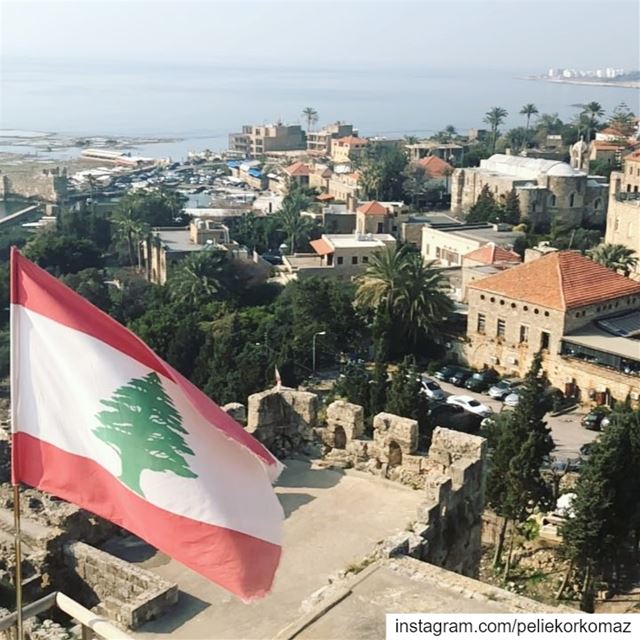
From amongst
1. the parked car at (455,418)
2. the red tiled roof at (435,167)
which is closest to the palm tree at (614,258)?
the parked car at (455,418)

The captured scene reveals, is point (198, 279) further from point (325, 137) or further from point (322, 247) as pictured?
point (325, 137)

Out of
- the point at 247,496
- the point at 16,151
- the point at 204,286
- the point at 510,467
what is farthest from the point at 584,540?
the point at 16,151

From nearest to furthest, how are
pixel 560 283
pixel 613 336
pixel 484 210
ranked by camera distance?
pixel 613 336 → pixel 560 283 → pixel 484 210

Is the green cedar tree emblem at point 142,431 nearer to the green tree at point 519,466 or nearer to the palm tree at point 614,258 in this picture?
the green tree at point 519,466

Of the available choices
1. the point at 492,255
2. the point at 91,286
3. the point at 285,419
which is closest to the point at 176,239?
the point at 91,286

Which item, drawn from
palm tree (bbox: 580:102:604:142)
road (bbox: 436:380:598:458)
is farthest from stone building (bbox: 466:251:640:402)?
palm tree (bbox: 580:102:604:142)
